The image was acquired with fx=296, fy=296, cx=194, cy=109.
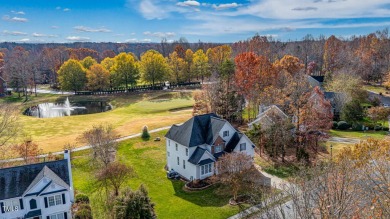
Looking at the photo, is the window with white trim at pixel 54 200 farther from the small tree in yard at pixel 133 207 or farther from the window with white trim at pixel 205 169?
the window with white trim at pixel 205 169

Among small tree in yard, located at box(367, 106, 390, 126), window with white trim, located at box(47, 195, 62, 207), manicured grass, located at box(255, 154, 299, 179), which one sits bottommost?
manicured grass, located at box(255, 154, 299, 179)

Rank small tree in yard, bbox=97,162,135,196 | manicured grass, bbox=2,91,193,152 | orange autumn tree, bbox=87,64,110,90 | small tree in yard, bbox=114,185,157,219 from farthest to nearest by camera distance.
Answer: orange autumn tree, bbox=87,64,110,90 → manicured grass, bbox=2,91,193,152 → small tree in yard, bbox=97,162,135,196 → small tree in yard, bbox=114,185,157,219

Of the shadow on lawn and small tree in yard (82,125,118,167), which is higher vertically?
small tree in yard (82,125,118,167)

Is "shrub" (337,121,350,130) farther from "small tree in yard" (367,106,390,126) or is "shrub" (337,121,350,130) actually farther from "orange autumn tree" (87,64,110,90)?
"orange autumn tree" (87,64,110,90)

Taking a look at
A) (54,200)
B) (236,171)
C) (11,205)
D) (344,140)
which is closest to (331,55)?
(344,140)

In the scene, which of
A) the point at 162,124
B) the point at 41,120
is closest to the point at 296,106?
the point at 162,124

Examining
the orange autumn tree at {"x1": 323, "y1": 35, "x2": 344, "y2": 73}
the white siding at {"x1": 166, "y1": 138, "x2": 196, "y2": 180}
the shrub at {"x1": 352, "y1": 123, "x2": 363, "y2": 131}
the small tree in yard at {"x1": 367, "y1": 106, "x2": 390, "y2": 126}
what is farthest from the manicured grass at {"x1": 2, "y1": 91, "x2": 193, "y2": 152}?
the orange autumn tree at {"x1": 323, "y1": 35, "x2": 344, "y2": 73}

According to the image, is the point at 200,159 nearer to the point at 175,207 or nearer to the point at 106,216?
the point at 175,207
